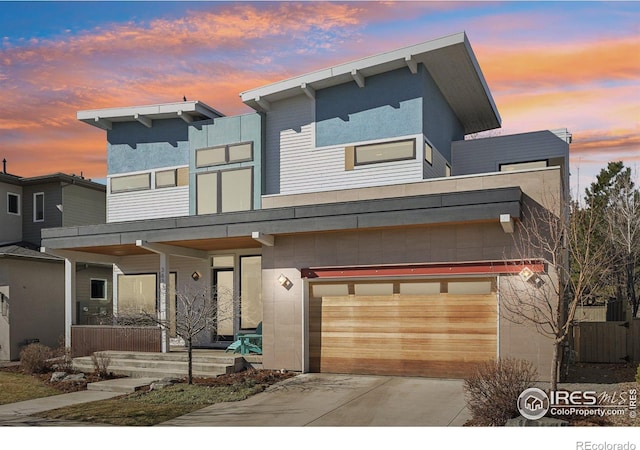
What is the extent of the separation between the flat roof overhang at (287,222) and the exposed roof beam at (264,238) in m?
0.11

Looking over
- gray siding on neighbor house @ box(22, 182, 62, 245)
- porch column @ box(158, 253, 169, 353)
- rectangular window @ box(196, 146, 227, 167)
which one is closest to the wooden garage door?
porch column @ box(158, 253, 169, 353)

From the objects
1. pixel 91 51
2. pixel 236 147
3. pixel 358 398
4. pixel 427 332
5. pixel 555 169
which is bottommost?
pixel 358 398

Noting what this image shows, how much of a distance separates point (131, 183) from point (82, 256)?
310 cm

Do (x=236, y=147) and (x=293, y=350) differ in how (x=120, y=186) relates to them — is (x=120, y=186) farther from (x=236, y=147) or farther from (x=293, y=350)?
(x=293, y=350)

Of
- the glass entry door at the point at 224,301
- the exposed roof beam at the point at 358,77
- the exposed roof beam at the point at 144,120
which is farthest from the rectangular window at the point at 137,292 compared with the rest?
the exposed roof beam at the point at 358,77

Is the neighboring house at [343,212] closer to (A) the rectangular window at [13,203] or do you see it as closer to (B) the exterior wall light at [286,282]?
(B) the exterior wall light at [286,282]

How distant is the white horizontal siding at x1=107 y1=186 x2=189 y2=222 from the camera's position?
1930 centimetres

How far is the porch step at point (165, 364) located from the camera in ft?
47.2

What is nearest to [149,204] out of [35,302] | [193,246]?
[193,246]

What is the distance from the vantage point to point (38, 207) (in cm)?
2486

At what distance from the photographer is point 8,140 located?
827 inches

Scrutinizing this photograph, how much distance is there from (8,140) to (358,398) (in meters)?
16.4

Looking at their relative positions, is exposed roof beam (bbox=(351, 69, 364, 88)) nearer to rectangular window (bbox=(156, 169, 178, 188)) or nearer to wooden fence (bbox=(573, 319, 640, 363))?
rectangular window (bbox=(156, 169, 178, 188))
